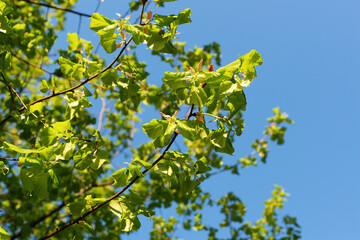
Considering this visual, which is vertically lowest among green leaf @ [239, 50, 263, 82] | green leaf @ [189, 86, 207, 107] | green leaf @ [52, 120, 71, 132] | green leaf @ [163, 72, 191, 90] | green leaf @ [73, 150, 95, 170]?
green leaf @ [73, 150, 95, 170]

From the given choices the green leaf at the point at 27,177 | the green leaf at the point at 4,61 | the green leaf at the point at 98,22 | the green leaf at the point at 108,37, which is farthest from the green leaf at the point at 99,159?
the green leaf at the point at 4,61

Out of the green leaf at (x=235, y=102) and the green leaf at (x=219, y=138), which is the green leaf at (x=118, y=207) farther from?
the green leaf at (x=235, y=102)

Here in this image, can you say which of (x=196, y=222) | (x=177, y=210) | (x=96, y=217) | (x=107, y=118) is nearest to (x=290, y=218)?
(x=196, y=222)

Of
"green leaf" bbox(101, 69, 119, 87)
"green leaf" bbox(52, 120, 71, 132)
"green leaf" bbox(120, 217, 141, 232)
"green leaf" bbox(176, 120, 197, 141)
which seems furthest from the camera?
"green leaf" bbox(101, 69, 119, 87)

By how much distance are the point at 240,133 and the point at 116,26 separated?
2.76 feet

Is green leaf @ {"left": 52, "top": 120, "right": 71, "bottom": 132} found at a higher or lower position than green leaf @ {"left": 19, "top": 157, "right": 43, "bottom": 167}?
higher

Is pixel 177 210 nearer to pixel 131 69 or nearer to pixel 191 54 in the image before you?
pixel 191 54

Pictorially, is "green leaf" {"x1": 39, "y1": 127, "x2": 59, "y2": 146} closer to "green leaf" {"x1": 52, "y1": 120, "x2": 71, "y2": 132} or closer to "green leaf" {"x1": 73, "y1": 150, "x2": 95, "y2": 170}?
"green leaf" {"x1": 52, "y1": 120, "x2": 71, "y2": 132}

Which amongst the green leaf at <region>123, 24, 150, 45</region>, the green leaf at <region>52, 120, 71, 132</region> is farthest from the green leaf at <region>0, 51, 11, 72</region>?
the green leaf at <region>123, 24, 150, 45</region>

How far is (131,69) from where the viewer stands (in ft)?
6.52

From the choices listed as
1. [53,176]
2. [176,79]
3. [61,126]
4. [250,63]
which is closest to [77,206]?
[53,176]

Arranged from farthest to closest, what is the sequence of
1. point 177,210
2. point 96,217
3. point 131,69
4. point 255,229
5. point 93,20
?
point 177,210 → point 255,229 → point 96,217 → point 131,69 → point 93,20

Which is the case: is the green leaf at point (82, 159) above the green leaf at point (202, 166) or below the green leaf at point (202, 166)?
above

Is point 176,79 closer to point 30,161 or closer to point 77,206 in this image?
point 30,161
